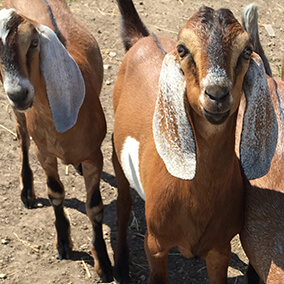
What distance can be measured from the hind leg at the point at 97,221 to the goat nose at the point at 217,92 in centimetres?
205

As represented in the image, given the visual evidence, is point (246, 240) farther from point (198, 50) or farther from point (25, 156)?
point (25, 156)

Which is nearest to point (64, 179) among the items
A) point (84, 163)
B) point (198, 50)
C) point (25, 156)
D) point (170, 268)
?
point (25, 156)

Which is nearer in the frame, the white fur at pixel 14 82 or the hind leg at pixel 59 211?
the white fur at pixel 14 82

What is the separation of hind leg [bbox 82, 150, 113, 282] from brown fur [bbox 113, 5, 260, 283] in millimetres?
293

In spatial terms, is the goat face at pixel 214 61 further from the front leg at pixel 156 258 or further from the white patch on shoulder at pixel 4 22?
the white patch on shoulder at pixel 4 22

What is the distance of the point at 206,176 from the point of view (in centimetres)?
323

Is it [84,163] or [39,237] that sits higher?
[84,163]

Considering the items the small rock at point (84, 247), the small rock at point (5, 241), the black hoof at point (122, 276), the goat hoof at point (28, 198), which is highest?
the goat hoof at point (28, 198)

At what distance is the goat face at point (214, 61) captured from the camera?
→ 2.75 meters

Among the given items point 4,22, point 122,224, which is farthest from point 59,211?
point 4,22

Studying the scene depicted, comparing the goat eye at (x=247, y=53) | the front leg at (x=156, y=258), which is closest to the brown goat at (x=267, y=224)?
the front leg at (x=156, y=258)

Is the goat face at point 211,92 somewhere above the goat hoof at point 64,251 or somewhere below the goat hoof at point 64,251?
above

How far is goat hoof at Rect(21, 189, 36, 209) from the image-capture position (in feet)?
17.5

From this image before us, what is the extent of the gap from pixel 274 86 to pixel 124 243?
171 centimetres
